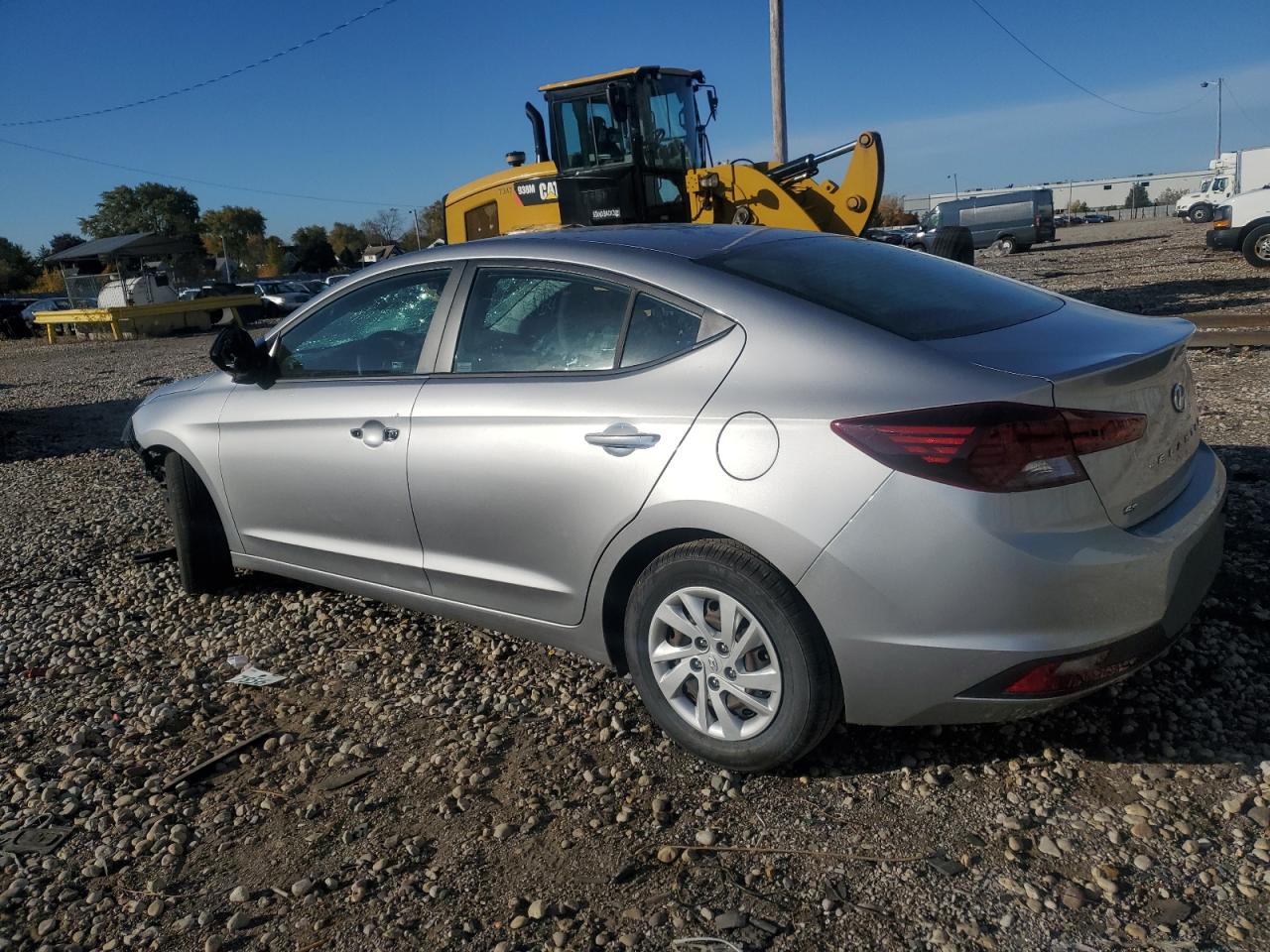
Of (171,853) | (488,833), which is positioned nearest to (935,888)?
(488,833)

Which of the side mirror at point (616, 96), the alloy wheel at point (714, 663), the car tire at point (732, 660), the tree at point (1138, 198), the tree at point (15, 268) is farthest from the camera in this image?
the tree at point (1138, 198)

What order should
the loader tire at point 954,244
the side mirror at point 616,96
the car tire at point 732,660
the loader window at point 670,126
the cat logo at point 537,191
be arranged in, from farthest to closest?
the loader tire at point 954,244 < the cat logo at point 537,191 < the loader window at point 670,126 < the side mirror at point 616,96 < the car tire at point 732,660

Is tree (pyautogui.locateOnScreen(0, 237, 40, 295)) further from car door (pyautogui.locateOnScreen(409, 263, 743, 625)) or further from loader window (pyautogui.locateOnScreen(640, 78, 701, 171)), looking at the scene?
car door (pyautogui.locateOnScreen(409, 263, 743, 625))

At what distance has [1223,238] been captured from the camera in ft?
61.4

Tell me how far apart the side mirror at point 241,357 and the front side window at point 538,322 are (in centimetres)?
119

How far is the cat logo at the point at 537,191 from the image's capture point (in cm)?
1308

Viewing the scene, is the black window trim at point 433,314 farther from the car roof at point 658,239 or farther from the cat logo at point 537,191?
the cat logo at point 537,191

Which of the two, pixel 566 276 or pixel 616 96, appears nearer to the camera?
pixel 566 276

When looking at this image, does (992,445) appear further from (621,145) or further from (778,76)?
(778,76)

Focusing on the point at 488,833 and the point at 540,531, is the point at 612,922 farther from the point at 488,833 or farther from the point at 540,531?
the point at 540,531

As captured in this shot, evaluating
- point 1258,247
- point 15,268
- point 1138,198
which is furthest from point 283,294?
point 1138,198

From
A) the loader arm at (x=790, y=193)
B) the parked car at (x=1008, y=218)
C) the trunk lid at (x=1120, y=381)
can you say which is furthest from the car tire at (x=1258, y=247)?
the parked car at (x=1008, y=218)

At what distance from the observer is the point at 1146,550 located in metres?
2.62

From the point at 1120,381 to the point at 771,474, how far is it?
3.13 feet
